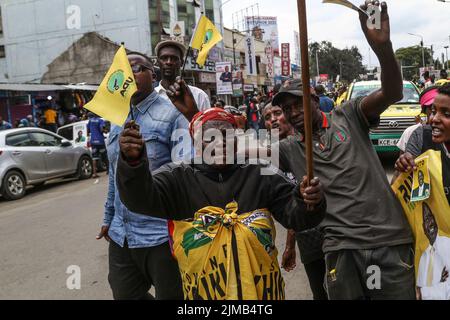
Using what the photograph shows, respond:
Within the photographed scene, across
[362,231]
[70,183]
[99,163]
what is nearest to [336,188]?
[362,231]

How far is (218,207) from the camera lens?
2107 millimetres

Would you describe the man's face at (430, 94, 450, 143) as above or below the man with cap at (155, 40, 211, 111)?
below

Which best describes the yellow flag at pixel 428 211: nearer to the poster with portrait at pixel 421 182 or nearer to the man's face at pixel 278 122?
the poster with portrait at pixel 421 182

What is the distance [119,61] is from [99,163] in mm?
12460

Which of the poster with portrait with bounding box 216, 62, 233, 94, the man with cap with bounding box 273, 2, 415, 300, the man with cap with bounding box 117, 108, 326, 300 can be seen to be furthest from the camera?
the poster with portrait with bounding box 216, 62, 233, 94

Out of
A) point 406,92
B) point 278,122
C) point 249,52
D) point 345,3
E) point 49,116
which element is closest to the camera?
point 345,3

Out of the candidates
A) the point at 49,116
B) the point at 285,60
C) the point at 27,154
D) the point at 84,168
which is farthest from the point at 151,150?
the point at 285,60

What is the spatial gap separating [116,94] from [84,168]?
11.5 metres

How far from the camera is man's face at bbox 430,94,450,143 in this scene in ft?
7.53

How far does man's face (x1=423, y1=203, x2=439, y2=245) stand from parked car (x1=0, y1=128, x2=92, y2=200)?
9.52m

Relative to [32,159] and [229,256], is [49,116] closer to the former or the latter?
[32,159]

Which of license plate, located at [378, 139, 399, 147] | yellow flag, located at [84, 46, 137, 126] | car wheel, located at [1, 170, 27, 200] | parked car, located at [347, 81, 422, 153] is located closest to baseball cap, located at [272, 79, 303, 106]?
yellow flag, located at [84, 46, 137, 126]

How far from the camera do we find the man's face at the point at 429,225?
2.24m

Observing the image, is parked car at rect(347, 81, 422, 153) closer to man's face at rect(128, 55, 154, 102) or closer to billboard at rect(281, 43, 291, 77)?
man's face at rect(128, 55, 154, 102)
